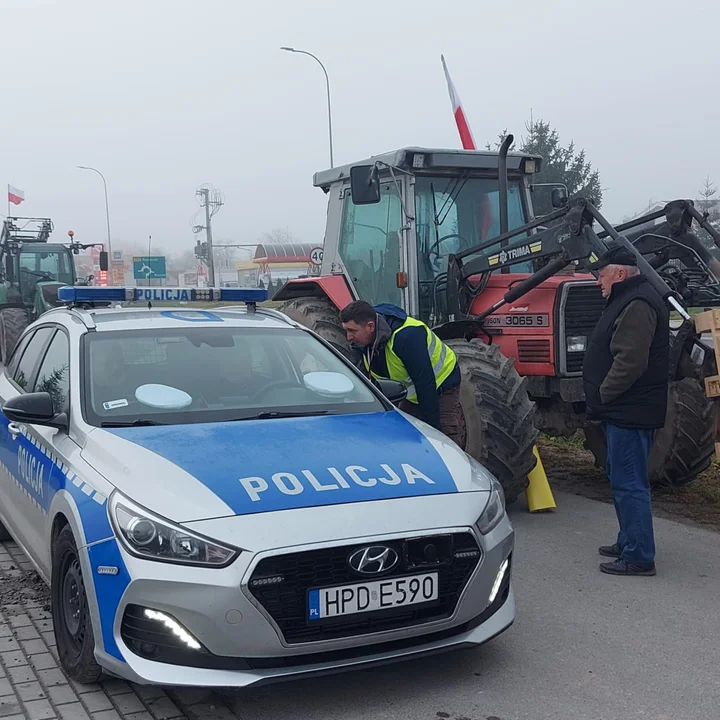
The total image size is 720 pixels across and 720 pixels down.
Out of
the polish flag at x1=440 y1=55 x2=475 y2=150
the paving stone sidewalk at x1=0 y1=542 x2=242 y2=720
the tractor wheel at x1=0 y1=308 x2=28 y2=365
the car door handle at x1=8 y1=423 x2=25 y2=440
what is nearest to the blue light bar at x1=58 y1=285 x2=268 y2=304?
the car door handle at x1=8 y1=423 x2=25 y2=440

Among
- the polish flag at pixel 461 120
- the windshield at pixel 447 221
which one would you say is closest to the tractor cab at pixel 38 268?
the polish flag at pixel 461 120

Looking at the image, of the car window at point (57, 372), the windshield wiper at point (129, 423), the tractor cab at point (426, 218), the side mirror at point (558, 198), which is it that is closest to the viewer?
the windshield wiper at point (129, 423)

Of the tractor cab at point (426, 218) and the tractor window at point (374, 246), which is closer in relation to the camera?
the tractor cab at point (426, 218)

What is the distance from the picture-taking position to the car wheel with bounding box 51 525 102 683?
3.70 m

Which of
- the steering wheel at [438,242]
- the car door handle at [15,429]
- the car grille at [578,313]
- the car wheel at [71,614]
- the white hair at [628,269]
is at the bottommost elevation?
the car wheel at [71,614]

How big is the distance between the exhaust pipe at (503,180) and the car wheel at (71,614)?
4.32 metres

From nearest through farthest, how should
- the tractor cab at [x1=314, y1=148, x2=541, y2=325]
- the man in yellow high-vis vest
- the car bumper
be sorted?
the car bumper
the man in yellow high-vis vest
the tractor cab at [x1=314, y1=148, x2=541, y2=325]

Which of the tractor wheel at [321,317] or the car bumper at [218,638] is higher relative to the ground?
the tractor wheel at [321,317]

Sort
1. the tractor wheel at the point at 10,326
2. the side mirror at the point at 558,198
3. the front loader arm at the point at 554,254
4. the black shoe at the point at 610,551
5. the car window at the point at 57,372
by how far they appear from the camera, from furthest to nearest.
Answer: the tractor wheel at the point at 10,326 < the side mirror at the point at 558,198 < the front loader arm at the point at 554,254 < the black shoe at the point at 610,551 < the car window at the point at 57,372

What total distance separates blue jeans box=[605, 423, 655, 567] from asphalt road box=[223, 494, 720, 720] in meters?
0.17

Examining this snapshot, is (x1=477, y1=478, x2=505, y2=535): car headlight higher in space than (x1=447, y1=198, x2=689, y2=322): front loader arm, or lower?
lower

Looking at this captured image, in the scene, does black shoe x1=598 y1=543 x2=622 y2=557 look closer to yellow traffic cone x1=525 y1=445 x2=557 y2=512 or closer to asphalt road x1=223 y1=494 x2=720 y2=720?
asphalt road x1=223 y1=494 x2=720 y2=720

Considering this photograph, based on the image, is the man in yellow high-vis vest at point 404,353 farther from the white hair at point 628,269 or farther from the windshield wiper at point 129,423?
the windshield wiper at point 129,423

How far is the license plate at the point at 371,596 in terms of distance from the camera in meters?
3.40
